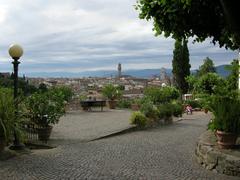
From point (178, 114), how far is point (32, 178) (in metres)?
14.9

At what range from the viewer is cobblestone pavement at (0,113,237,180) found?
8422 mm

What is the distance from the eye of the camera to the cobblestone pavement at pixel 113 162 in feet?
27.6

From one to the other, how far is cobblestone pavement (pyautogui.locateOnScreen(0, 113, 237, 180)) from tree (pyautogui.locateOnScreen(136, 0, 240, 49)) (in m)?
2.95

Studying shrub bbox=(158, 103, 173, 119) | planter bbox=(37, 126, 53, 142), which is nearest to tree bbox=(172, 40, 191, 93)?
shrub bbox=(158, 103, 173, 119)

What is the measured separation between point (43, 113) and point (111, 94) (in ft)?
46.4

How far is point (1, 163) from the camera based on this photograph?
30.8 feet

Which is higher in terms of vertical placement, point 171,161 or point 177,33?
point 177,33

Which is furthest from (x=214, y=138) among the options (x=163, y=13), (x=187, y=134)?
(x=187, y=134)

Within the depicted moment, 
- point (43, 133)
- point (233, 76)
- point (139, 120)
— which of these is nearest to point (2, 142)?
point (43, 133)

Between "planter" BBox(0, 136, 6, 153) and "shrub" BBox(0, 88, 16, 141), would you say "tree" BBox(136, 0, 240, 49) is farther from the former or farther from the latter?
"planter" BBox(0, 136, 6, 153)

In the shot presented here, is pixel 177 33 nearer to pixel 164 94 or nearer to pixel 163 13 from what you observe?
pixel 163 13

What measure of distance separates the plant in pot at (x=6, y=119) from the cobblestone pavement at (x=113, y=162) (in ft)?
1.82

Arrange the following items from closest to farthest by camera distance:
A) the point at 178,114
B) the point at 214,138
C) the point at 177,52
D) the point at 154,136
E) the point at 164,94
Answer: the point at 214,138, the point at 154,136, the point at 178,114, the point at 164,94, the point at 177,52

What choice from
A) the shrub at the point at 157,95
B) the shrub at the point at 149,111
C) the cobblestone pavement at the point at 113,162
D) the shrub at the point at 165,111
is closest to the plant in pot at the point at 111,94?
the shrub at the point at 157,95
